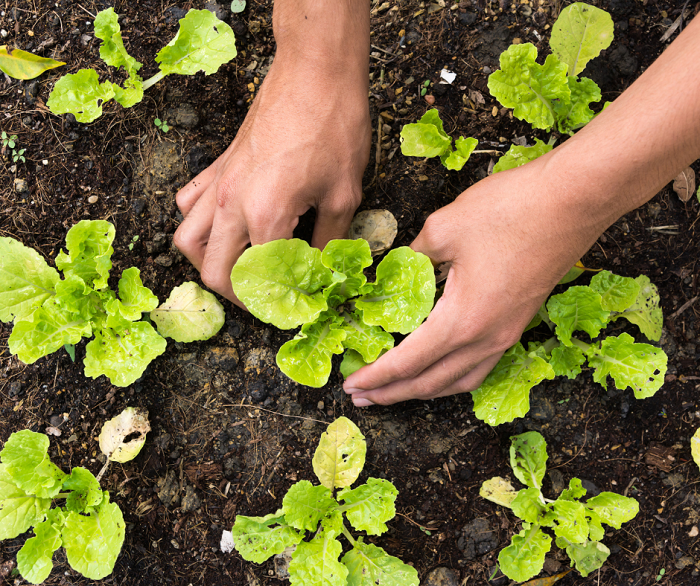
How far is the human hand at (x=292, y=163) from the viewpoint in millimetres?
1913

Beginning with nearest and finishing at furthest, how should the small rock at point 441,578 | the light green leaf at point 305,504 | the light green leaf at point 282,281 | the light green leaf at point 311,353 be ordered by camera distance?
1. the light green leaf at point 282,281
2. the light green leaf at point 311,353
3. the light green leaf at point 305,504
4. the small rock at point 441,578

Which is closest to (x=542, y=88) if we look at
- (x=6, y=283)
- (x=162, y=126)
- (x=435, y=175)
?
(x=435, y=175)

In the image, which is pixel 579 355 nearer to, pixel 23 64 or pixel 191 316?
pixel 191 316

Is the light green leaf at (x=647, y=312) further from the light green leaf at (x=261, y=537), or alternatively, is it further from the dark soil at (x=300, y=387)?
the light green leaf at (x=261, y=537)

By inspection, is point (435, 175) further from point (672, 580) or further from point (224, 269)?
point (672, 580)

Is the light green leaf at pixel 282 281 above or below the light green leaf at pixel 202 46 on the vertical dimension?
below

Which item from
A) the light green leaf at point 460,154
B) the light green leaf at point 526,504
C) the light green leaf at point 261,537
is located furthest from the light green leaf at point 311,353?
the light green leaf at point 526,504

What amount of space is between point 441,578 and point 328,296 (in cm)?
144

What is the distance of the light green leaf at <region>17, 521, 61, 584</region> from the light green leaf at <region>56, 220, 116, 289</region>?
44.3 inches

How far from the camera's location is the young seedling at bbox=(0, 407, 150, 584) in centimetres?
223

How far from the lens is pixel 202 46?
2.40 metres

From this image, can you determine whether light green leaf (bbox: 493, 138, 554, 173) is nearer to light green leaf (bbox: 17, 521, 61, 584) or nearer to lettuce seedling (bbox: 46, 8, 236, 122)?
lettuce seedling (bbox: 46, 8, 236, 122)

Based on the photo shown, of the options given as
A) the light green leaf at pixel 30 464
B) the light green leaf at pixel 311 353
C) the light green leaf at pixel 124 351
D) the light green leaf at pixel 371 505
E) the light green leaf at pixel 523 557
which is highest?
the light green leaf at pixel 311 353

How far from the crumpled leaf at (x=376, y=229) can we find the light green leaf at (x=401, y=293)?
0.31 meters
